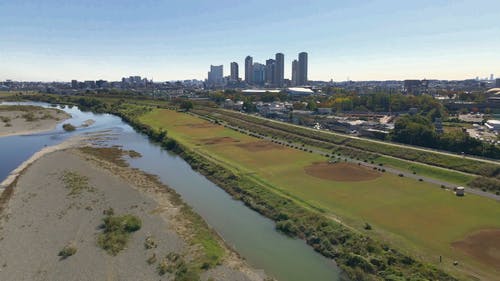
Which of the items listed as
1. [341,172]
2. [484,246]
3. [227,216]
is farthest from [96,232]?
[341,172]

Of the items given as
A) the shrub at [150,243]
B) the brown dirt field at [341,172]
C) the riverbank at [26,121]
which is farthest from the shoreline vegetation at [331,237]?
the riverbank at [26,121]

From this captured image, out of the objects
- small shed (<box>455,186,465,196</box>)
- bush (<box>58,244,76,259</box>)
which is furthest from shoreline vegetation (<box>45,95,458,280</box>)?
small shed (<box>455,186,465,196</box>)

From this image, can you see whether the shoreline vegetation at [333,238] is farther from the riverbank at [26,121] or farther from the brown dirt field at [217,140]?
the riverbank at [26,121]

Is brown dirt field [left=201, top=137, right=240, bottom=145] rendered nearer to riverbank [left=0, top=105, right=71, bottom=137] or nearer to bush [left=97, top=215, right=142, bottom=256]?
bush [left=97, top=215, right=142, bottom=256]

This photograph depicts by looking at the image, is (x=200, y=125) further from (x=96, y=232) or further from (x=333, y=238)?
(x=333, y=238)

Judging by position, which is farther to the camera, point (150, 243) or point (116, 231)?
point (116, 231)
